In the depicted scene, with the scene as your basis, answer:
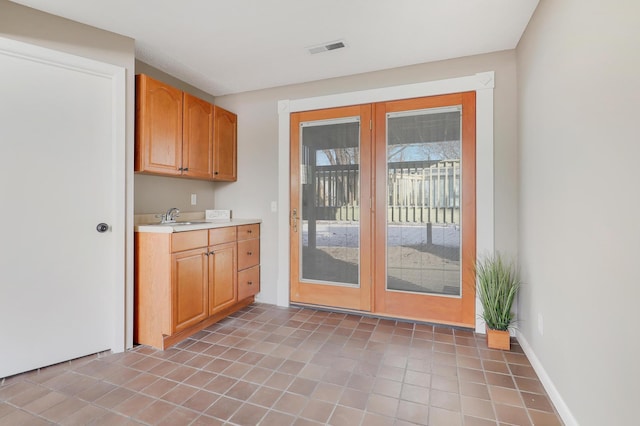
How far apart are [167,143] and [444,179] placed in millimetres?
2578

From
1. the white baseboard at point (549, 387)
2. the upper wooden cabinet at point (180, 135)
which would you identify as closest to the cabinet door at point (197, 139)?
the upper wooden cabinet at point (180, 135)

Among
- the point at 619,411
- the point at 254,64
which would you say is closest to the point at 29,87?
the point at 254,64

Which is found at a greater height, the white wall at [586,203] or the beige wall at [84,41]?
the beige wall at [84,41]

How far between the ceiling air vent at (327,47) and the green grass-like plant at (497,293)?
2268mm

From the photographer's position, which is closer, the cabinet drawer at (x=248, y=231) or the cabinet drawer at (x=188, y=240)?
the cabinet drawer at (x=188, y=240)

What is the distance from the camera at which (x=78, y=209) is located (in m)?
2.31

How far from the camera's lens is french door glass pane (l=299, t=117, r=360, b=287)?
321 cm

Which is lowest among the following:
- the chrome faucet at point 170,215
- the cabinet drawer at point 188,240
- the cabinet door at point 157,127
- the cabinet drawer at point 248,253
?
the cabinet drawer at point 248,253

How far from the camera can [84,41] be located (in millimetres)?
2297

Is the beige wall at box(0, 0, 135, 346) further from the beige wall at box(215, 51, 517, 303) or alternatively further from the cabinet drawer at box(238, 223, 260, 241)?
the beige wall at box(215, 51, 517, 303)

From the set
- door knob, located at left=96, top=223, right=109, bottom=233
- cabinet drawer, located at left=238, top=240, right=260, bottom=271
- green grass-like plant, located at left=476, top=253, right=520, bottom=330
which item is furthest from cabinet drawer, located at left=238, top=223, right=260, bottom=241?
green grass-like plant, located at left=476, top=253, right=520, bottom=330

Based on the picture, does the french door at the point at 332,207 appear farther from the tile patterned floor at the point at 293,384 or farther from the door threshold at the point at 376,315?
the tile patterned floor at the point at 293,384

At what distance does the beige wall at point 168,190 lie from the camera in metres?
2.92

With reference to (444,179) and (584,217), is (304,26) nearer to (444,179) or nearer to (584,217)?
(444,179)
